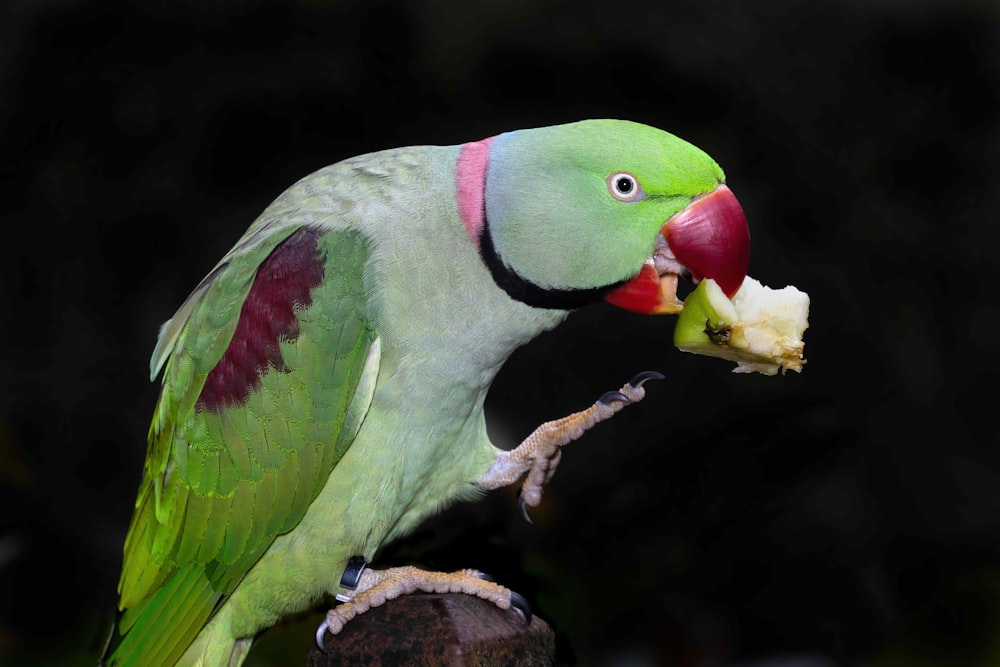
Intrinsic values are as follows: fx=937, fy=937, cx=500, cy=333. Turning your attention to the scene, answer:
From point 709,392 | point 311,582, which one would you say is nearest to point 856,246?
point 709,392

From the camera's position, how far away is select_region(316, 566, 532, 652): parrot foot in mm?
1672

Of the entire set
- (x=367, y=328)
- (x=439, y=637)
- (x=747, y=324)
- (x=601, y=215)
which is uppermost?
(x=601, y=215)

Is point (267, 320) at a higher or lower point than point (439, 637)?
higher

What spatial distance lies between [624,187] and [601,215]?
0.06 metres

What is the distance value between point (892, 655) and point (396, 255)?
1.89m

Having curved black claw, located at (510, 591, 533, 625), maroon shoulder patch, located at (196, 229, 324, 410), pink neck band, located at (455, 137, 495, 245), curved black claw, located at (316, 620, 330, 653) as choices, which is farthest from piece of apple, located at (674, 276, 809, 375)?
curved black claw, located at (316, 620, 330, 653)

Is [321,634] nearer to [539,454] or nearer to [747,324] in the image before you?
[539,454]

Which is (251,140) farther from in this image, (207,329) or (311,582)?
(311,582)

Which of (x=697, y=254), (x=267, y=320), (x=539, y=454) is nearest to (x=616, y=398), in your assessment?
(x=539, y=454)

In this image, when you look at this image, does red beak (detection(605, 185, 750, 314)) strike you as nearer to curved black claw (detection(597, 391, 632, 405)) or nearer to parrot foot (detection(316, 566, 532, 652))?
curved black claw (detection(597, 391, 632, 405))

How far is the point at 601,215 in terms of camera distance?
5.14 ft

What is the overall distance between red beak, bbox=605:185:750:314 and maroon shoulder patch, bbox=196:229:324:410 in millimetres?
531

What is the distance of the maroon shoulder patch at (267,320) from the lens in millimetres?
1596

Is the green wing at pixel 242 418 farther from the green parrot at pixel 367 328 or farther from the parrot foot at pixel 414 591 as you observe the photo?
the parrot foot at pixel 414 591
